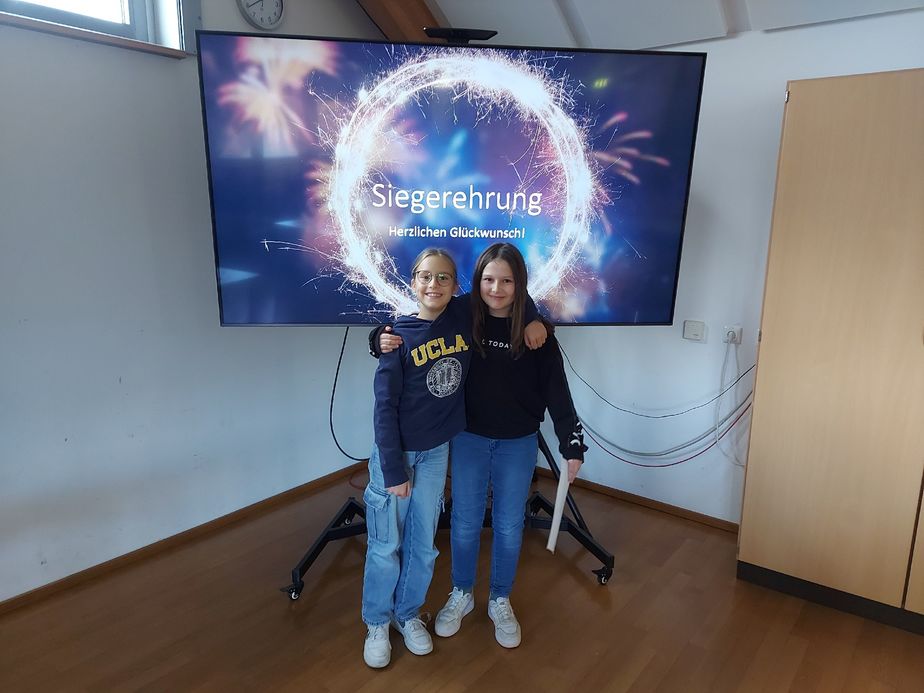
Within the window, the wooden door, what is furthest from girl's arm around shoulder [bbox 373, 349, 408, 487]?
the window

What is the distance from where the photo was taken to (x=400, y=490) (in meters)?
1.75

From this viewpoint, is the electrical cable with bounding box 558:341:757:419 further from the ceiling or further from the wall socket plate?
the ceiling

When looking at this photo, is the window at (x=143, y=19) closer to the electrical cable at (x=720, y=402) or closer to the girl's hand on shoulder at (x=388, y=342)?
the girl's hand on shoulder at (x=388, y=342)

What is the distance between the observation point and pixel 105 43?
83.9 inches

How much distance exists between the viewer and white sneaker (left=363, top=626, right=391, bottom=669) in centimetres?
189

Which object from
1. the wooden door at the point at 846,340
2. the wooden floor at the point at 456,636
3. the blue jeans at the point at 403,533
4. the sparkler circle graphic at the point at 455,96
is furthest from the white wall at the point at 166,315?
the blue jeans at the point at 403,533

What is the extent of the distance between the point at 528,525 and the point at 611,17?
2.24 metres

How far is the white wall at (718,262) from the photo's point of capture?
2342mm

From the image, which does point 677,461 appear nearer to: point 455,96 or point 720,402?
point 720,402

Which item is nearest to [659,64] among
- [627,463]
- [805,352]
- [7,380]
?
[805,352]

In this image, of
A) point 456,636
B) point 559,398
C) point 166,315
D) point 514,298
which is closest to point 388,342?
point 514,298

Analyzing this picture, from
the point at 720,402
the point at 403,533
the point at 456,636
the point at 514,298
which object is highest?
the point at 514,298

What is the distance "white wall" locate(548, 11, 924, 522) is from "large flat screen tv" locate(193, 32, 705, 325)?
0.56 meters

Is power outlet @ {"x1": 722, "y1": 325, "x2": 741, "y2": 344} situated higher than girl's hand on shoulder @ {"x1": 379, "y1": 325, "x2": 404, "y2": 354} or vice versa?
girl's hand on shoulder @ {"x1": 379, "y1": 325, "x2": 404, "y2": 354}
